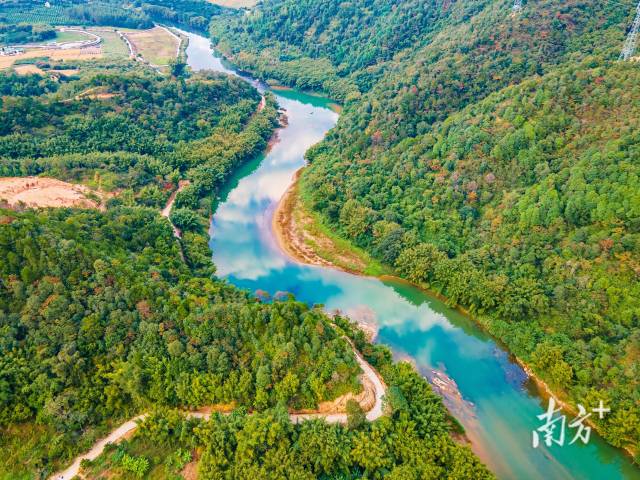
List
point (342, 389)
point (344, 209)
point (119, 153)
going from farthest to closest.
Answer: point (119, 153), point (344, 209), point (342, 389)

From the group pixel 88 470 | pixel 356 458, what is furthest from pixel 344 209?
pixel 88 470

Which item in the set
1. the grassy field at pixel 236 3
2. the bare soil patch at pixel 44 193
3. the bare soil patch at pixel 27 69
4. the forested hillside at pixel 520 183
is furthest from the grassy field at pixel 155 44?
the bare soil patch at pixel 44 193

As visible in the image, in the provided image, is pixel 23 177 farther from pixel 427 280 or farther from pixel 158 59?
pixel 158 59

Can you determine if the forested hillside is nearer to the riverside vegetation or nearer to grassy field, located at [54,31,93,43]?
the riverside vegetation

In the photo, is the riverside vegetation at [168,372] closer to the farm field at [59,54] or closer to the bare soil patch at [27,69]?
the bare soil patch at [27,69]

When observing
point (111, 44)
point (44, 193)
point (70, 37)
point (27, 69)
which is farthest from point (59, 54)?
point (44, 193)

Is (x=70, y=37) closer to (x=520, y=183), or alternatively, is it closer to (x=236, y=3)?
(x=236, y=3)
